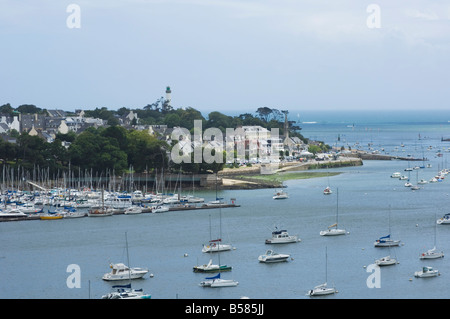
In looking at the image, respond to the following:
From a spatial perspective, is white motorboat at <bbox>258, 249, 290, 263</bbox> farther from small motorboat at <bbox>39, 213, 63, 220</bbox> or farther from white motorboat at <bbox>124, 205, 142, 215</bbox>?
small motorboat at <bbox>39, 213, 63, 220</bbox>

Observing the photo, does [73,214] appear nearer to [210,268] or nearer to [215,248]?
[215,248]

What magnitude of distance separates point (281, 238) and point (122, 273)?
5.49 metres

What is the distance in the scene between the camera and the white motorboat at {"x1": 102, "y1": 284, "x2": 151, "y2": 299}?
47.7 feet

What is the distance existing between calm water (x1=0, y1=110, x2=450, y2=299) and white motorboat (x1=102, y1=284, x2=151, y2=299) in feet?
1.08

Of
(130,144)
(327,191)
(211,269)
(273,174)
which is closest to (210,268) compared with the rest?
(211,269)

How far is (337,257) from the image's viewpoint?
1878 centimetres

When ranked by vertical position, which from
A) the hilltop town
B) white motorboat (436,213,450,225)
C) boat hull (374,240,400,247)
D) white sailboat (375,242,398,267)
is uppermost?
the hilltop town

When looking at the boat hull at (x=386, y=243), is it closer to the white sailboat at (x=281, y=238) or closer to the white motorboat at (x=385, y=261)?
the white motorboat at (x=385, y=261)

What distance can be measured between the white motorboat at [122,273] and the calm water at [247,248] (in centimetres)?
25

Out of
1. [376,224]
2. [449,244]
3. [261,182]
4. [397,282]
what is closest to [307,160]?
[261,182]

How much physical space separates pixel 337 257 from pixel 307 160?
31210 mm

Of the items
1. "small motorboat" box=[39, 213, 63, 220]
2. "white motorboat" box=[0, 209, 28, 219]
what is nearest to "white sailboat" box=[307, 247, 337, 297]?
"small motorboat" box=[39, 213, 63, 220]

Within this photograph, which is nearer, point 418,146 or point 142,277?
point 142,277

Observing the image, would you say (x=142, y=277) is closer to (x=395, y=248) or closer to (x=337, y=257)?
(x=337, y=257)
